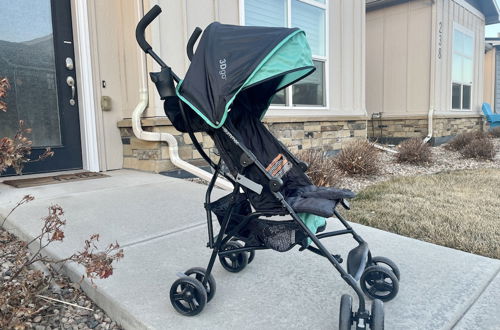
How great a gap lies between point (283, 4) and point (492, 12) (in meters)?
8.58

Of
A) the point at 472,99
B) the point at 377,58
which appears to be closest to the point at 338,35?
the point at 377,58

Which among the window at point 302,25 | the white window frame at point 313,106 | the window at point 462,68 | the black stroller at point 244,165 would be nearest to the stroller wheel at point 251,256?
the black stroller at point 244,165

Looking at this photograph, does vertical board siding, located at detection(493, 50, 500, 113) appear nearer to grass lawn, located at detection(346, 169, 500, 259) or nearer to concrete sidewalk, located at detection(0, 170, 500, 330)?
grass lawn, located at detection(346, 169, 500, 259)

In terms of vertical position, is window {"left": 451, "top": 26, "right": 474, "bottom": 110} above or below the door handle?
above

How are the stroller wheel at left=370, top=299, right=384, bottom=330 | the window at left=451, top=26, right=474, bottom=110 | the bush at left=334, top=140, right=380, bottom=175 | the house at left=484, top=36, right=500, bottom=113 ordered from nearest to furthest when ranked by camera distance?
the stroller wheel at left=370, top=299, right=384, bottom=330
the bush at left=334, top=140, right=380, bottom=175
the window at left=451, top=26, right=474, bottom=110
the house at left=484, top=36, right=500, bottom=113

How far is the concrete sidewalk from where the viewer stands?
168 centimetres

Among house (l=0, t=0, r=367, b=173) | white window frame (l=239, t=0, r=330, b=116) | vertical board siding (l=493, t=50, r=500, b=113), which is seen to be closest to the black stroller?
house (l=0, t=0, r=367, b=173)

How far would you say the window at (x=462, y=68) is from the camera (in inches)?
392

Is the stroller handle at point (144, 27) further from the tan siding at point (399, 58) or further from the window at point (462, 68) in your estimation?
the window at point (462, 68)

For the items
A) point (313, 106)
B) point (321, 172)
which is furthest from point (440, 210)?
point (313, 106)

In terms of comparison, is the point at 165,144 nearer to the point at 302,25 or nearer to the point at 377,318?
the point at 302,25

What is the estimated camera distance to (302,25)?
19.7 ft

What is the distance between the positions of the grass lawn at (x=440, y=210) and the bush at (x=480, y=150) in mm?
1963

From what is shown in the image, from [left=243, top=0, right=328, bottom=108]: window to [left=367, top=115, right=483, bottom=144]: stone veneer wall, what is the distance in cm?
335
